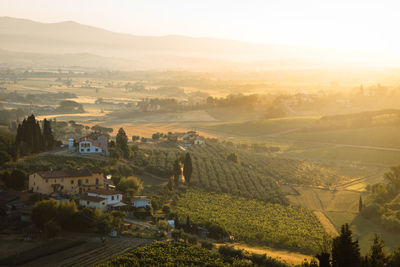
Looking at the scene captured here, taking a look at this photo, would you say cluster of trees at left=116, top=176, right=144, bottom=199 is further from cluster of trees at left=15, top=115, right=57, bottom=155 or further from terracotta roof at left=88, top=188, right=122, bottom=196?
cluster of trees at left=15, top=115, right=57, bottom=155

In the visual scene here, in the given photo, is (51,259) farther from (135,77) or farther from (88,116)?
(135,77)

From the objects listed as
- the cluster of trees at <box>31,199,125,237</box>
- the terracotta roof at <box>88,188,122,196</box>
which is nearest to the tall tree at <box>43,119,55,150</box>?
the terracotta roof at <box>88,188,122,196</box>

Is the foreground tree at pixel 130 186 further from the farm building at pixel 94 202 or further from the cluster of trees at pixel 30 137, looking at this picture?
the cluster of trees at pixel 30 137

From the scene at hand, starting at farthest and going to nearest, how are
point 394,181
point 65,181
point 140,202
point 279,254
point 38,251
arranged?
point 394,181
point 65,181
point 140,202
point 279,254
point 38,251

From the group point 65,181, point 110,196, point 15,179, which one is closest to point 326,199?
point 110,196

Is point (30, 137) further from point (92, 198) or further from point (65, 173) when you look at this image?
point (92, 198)

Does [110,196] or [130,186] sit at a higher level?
[110,196]

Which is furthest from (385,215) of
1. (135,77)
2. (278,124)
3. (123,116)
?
(135,77)
